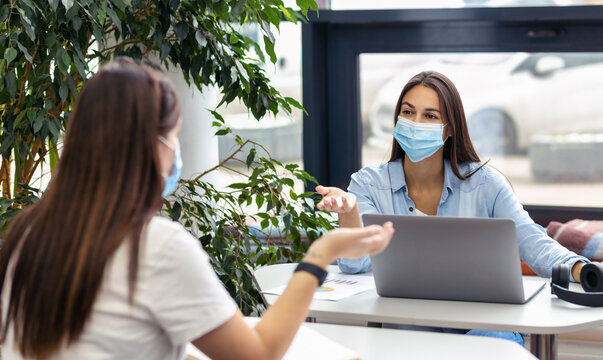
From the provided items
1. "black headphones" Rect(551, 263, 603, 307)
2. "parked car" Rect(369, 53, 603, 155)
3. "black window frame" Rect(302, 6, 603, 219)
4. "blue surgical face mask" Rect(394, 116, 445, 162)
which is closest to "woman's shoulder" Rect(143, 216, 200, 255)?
"black headphones" Rect(551, 263, 603, 307)

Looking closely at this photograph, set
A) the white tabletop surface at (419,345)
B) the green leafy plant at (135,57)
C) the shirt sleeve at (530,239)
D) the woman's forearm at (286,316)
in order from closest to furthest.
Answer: the woman's forearm at (286,316) < the white tabletop surface at (419,345) < the green leafy plant at (135,57) < the shirt sleeve at (530,239)

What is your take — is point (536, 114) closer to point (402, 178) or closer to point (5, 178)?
point (402, 178)

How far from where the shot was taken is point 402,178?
2254mm

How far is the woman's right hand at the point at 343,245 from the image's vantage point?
1.18m

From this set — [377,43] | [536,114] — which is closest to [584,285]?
[536,114]

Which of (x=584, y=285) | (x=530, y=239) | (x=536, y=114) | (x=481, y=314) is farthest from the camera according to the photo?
(x=536, y=114)

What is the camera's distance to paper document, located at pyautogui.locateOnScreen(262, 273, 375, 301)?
1.80 m

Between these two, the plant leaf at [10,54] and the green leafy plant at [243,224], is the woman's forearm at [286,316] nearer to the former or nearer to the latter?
the plant leaf at [10,54]

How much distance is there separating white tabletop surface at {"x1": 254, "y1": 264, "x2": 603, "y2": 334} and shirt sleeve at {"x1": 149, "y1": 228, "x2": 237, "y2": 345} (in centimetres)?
69

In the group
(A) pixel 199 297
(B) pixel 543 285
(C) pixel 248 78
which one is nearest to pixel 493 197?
(B) pixel 543 285

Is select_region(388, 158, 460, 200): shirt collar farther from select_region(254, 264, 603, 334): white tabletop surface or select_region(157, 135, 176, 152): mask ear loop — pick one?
select_region(157, 135, 176, 152): mask ear loop

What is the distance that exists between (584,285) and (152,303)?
1.15 meters

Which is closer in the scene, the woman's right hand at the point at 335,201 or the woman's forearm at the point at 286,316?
the woman's forearm at the point at 286,316

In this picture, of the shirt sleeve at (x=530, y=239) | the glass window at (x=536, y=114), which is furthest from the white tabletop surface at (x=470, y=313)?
the glass window at (x=536, y=114)
